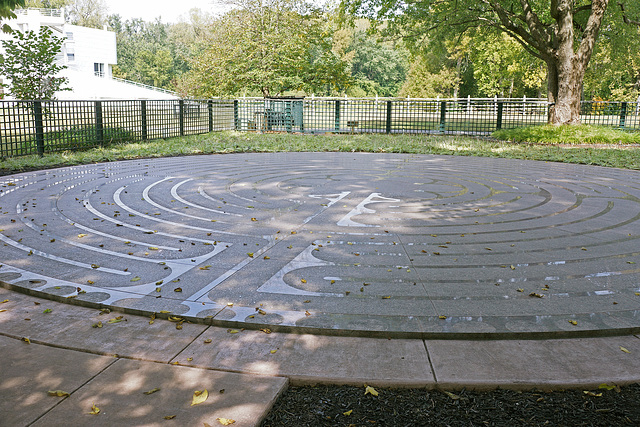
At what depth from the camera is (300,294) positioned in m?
3.85

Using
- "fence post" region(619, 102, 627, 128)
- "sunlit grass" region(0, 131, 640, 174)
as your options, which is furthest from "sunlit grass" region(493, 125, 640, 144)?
"fence post" region(619, 102, 627, 128)

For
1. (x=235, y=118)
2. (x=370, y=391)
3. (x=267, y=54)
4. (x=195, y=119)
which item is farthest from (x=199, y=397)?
(x=267, y=54)

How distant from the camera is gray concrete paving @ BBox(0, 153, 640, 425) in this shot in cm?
273

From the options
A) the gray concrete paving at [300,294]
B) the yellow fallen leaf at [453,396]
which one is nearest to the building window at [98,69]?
the gray concrete paving at [300,294]

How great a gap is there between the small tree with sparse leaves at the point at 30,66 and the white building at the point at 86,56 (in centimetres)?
3235

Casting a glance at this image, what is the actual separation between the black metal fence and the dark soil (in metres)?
10.6

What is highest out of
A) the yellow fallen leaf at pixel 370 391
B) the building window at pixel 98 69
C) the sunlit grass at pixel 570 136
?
the building window at pixel 98 69

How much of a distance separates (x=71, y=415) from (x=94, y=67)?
6357cm

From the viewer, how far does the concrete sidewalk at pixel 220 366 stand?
2.44 metres

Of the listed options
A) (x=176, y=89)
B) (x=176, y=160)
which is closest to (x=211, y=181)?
(x=176, y=160)

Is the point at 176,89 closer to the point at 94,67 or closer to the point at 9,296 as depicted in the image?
the point at 94,67

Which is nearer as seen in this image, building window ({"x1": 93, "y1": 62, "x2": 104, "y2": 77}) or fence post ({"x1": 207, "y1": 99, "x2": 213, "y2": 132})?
fence post ({"x1": 207, "y1": 99, "x2": 213, "y2": 132})

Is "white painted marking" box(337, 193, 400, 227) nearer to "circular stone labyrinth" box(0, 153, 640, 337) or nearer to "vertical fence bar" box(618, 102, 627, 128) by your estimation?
"circular stone labyrinth" box(0, 153, 640, 337)

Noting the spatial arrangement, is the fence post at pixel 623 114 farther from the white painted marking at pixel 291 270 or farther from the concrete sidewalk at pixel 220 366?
the concrete sidewalk at pixel 220 366
